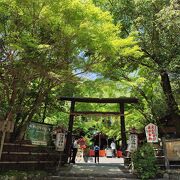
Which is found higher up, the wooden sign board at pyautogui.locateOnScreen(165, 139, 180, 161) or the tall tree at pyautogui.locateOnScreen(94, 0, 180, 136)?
the tall tree at pyautogui.locateOnScreen(94, 0, 180, 136)

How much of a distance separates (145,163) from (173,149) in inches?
64.6

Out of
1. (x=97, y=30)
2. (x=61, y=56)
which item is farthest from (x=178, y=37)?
(x=61, y=56)

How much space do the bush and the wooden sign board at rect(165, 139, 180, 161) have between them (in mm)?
996

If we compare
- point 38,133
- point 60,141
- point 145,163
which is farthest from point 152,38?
point 38,133

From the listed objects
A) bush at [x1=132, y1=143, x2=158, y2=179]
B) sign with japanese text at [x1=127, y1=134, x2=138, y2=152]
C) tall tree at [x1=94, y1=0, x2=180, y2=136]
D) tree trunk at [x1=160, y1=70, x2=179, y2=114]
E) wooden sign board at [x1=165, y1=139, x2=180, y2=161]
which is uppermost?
tall tree at [x1=94, y1=0, x2=180, y2=136]

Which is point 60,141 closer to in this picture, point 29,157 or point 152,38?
point 29,157

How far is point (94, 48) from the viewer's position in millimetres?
10188

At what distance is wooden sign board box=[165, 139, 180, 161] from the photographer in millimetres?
12898

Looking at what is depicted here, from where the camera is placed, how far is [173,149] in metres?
13.0

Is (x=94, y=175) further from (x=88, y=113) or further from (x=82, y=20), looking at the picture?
(x=82, y=20)

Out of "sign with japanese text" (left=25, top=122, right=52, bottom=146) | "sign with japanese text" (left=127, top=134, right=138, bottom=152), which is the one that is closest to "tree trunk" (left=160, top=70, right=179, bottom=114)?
"sign with japanese text" (left=127, top=134, right=138, bottom=152)

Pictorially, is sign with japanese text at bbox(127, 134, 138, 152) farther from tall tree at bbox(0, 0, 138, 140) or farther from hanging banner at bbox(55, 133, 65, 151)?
tall tree at bbox(0, 0, 138, 140)

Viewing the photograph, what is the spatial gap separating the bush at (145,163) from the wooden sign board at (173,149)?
100 cm

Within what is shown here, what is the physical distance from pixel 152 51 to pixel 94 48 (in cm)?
589
